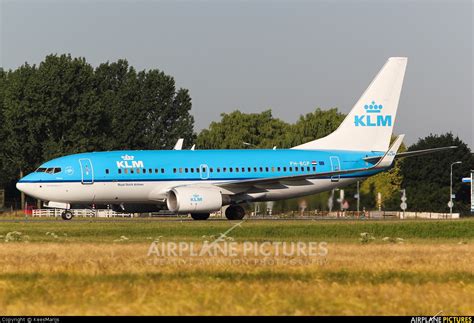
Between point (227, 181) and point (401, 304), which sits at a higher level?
point (227, 181)

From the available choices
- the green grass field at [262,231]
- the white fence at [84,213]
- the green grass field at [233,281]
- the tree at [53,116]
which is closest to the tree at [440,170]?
the tree at [53,116]

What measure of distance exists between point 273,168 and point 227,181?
3.02 meters

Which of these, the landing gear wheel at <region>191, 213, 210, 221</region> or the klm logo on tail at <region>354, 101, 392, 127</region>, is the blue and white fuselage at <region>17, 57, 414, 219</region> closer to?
the landing gear wheel at <region>191, 213, 210, 221</region>

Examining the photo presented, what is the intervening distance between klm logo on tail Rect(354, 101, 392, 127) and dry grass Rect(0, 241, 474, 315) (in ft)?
116

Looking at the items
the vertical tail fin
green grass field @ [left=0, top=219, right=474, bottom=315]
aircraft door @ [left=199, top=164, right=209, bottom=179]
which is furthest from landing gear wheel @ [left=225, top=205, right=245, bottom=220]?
green grass field @ [left=0, top=219, right=474, bottom=315]

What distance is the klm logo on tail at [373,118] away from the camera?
67.9m

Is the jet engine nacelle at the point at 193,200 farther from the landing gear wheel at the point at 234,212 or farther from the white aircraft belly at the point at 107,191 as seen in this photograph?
the landing gear wheel at the point at 234,212

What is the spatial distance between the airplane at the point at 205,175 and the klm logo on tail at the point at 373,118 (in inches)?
17.4

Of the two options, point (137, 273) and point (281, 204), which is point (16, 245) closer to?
point (137, 273)

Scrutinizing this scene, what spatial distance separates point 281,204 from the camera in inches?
2419

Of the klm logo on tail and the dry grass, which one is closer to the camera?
the dry grass

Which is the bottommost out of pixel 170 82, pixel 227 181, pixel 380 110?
pixel 227 181

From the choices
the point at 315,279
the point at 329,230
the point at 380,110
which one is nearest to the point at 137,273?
the point at 315,279

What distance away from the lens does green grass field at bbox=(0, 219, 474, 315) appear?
65.1 feet
